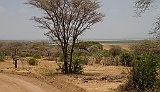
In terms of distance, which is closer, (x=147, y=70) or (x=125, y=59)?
(x=147, y=70)

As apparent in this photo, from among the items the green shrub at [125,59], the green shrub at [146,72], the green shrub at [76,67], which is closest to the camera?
the green shrub at [146,72]

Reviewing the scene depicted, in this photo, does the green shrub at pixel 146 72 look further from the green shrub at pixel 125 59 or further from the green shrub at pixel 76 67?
the green shrub at pixel 125 59

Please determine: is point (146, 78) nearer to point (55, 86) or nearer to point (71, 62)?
point (55, 86)

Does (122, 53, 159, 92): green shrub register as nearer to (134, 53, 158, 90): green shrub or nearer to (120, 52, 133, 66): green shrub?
(134, 53, 158, 90): green shrub

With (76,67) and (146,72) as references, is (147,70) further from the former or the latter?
(76,67)

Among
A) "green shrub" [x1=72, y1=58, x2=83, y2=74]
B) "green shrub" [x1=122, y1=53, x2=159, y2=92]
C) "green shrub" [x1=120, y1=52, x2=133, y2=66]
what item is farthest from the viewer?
"green shrub" [x1=120, y1=52, x2=133, y2=66]

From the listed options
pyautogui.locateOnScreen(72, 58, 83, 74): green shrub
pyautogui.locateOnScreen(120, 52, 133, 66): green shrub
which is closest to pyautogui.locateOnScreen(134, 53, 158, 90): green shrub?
pyautogui.locateOnScreen(72, 58, 83, 74): green shrub

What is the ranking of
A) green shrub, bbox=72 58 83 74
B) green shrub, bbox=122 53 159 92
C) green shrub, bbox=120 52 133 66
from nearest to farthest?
green shrub, bbox=122 53 159 92 → green shrub, bbox=72 58 83 74 → green shrub, bbox=120 52 133 66

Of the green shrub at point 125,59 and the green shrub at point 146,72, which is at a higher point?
the green shrub at point 146,72

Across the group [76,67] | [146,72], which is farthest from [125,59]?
[146,72]

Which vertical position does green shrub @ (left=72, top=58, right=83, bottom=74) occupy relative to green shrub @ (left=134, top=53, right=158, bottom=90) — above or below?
below

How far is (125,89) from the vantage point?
1390 centimetres

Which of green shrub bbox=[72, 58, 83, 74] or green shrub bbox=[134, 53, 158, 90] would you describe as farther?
green shrub bbox=[72, 58, 83, 74]

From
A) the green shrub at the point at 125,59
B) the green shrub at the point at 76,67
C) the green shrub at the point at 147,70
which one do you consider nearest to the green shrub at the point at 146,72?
the green shrub at the point at 147,70
